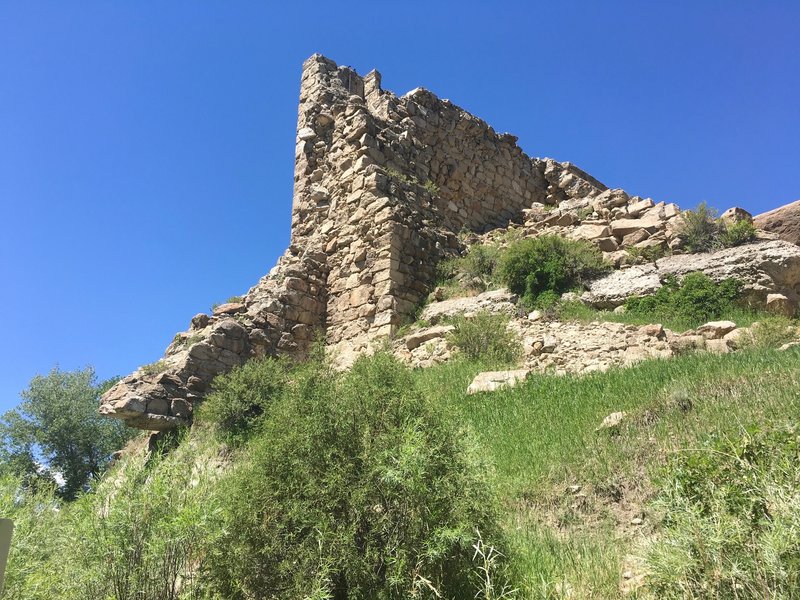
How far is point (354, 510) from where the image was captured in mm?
3889

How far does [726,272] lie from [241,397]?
877cm

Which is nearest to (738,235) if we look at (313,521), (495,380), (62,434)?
(495,380)

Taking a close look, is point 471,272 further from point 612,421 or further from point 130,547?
point 130,547

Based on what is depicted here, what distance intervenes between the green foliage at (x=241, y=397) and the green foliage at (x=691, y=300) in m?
6.55

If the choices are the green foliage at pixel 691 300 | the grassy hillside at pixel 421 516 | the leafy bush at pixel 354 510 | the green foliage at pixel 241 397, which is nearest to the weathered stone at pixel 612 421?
the grassy hillside at pixel 421 516

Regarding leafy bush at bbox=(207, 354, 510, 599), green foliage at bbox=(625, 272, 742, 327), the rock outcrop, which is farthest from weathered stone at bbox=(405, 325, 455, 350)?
leafy bush at bbox=(207, 354, 510, 599)

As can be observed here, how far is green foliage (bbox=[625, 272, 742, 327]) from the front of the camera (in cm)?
954

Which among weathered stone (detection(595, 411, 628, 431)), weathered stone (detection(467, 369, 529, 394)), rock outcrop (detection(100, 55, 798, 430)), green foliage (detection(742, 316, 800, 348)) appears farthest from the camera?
rock outcrop (detection(100, 55, 798, 430))

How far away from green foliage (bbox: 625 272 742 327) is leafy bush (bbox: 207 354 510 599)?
6898 mm

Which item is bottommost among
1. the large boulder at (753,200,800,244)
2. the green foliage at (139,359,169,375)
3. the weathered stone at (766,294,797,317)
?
the weathered stone at (766,294,797,317)

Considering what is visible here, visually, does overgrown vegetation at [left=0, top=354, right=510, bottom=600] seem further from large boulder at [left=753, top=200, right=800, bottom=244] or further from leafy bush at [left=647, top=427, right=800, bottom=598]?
large boulder at [left=753, top=200, right=800, bottom=244]

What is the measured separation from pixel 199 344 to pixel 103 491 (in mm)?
6145

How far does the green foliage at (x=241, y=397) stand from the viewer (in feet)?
29.9

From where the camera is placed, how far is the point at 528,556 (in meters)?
4.05
